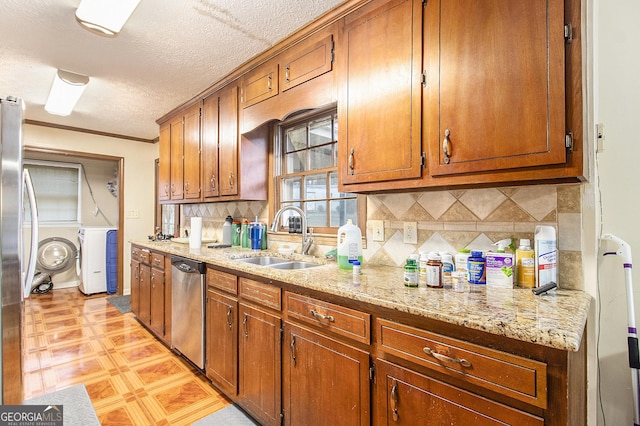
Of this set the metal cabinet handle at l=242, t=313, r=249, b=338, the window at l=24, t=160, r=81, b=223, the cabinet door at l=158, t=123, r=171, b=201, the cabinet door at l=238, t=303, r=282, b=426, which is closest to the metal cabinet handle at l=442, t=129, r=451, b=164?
the cabinet door at l=238, t=303, r=282, b=426

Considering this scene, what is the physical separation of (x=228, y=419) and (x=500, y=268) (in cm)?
174

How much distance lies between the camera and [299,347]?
1494mm

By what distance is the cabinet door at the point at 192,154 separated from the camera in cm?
320

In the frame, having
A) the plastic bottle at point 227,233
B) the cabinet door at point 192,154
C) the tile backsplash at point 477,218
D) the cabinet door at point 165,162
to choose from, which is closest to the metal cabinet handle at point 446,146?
the tile backsplash at point 477,218

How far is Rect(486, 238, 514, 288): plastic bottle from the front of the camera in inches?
49.5

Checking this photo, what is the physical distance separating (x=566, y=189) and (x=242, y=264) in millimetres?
1672

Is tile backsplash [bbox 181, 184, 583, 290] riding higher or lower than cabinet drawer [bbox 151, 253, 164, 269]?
higher

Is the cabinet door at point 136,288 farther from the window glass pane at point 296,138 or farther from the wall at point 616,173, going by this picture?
the wall at point 616,173

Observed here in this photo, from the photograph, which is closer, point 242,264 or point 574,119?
point 574,119

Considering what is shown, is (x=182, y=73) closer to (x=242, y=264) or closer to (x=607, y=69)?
(x=242, y=264)

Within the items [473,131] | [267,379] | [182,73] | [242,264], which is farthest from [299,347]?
[182,73]

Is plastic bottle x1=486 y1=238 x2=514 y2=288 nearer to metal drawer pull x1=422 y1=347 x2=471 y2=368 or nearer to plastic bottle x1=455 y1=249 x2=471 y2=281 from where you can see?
plastic bottle x1=455 y1=249 x2=471 y2=281

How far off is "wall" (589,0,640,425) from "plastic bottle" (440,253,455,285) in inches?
29.9

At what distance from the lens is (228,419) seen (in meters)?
1.87
